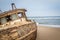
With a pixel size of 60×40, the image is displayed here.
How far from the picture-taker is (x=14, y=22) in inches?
246

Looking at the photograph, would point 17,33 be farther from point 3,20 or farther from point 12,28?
point 3,20

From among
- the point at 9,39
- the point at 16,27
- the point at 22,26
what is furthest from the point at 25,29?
the point at 9,39

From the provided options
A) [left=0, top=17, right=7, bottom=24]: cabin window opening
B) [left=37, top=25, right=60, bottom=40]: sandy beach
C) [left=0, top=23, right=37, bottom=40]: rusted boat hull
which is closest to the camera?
[left=0, top=23, right=37, bottom=40]: rusted boat hull

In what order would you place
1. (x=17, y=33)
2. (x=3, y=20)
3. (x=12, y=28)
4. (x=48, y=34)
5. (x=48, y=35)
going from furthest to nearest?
1. (x=48, y=34)
2. (x=48, y=35)
3. (x=3, y=20)
4. (x=17, y=33)
5. (x=12, y=28)

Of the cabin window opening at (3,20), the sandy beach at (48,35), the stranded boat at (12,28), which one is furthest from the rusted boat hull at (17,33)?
the sandy beach at (48,35)

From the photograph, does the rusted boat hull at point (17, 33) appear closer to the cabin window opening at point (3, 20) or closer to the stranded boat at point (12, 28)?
the stranded boat at point (12, 28)

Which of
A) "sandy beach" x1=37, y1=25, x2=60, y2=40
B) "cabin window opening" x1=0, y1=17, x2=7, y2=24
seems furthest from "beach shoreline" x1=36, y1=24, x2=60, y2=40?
"cabin window opening" x1=0, y1=17, x2=7, y2=24

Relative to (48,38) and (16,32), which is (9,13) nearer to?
(16,32)

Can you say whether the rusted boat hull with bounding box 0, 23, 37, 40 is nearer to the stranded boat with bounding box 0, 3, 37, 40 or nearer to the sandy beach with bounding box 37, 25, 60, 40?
the stranded boat with bounding box 0, 3, 37, 40

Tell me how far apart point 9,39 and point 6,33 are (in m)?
0.25

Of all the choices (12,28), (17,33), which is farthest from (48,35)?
(12,28)

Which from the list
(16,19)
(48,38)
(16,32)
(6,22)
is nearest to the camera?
(16,32)

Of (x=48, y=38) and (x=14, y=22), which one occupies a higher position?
(x=14, y=22)

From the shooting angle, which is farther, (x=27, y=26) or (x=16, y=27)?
(x=27, y=26)
